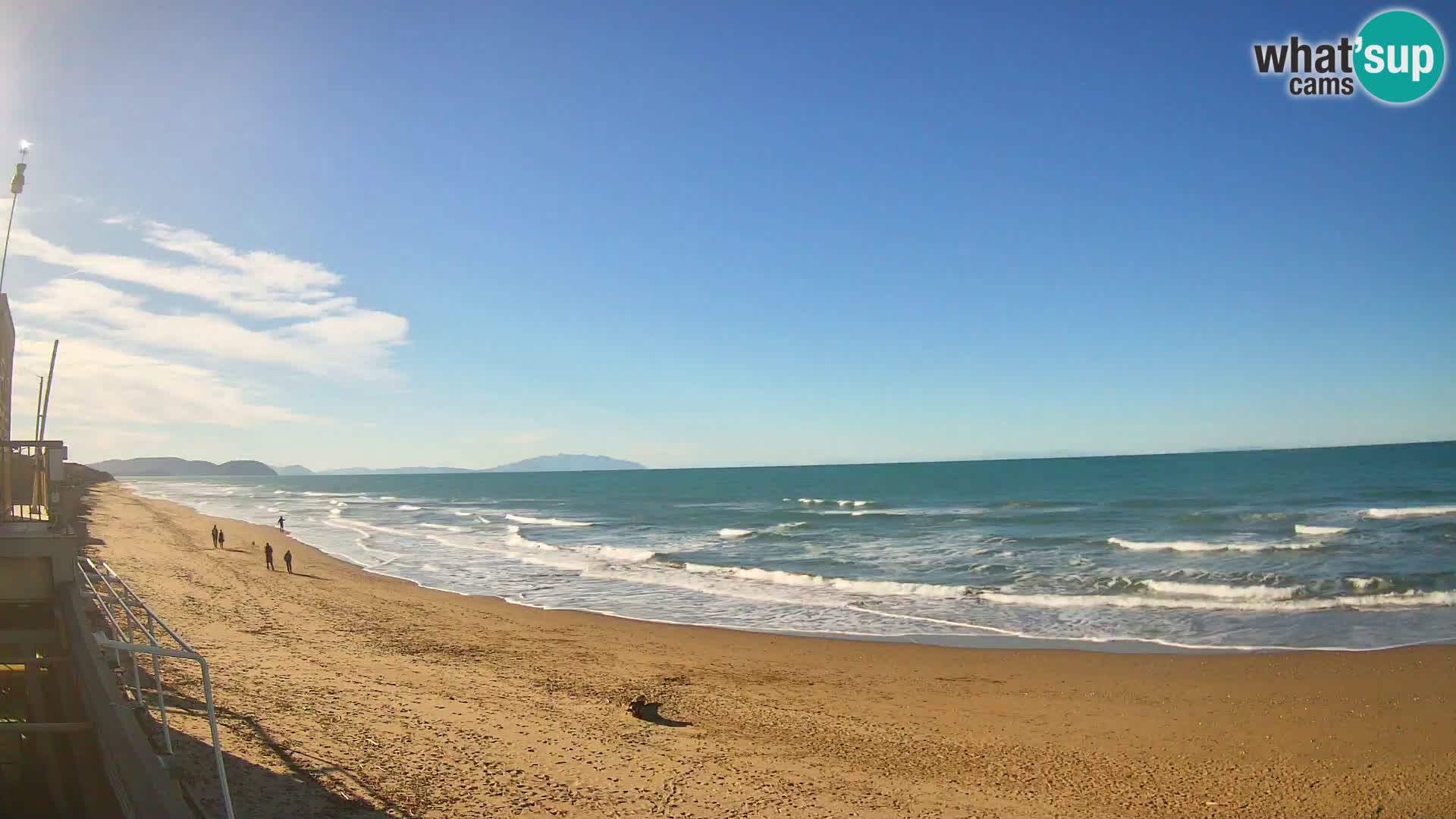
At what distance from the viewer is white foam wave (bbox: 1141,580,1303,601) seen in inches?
789

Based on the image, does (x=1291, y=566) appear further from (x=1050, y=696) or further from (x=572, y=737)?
(x=572, y=737)

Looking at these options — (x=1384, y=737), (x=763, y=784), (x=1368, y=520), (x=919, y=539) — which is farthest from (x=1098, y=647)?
(x=1368, y=520)

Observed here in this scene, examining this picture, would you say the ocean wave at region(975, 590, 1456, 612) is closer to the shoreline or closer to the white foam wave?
the white foam wave

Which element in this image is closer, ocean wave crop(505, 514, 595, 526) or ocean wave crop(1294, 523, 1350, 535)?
ocean wave crop(1294, 523, 1350, 535)

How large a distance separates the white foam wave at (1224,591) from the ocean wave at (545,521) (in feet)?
112

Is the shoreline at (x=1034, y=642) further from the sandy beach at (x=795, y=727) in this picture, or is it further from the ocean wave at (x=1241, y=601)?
the ocean wave at (x=1241, y=601)

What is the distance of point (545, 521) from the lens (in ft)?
174

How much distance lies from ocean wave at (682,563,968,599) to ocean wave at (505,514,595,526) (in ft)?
72.7

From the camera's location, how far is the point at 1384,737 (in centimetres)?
1036

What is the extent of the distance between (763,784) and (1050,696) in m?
5.77

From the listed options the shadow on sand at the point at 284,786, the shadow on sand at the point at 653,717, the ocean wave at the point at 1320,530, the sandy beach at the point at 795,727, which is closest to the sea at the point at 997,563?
the ocean wave at the point at 1320,530

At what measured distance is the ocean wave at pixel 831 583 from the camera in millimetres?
22656

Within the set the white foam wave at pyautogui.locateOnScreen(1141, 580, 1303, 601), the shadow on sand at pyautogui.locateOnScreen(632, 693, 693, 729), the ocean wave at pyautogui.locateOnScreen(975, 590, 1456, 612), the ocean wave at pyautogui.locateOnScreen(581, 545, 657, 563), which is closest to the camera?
the shadow on sand at pyautogui.locateOnScreen(632, 693, 693, 729)

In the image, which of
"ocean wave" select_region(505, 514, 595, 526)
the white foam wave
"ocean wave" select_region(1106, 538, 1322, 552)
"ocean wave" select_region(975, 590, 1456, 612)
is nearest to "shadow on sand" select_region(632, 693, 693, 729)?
"ocean wave" select_region(975, 590, 1456, 612)
